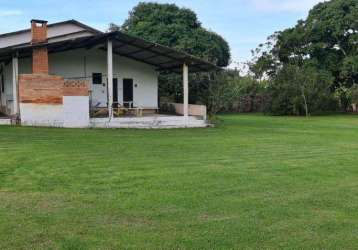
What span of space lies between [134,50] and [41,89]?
5.86 metres

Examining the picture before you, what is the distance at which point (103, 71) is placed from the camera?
24.2 meters

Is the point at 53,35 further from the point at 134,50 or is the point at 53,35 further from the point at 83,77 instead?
the point at 134,50

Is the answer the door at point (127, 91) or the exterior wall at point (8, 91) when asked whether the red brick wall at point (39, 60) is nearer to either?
the exterior wall at point (8, 91)

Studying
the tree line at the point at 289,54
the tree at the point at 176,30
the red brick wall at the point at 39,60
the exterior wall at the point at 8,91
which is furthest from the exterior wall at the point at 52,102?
the tree at the point at 176,30

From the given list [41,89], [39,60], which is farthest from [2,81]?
[41,89]

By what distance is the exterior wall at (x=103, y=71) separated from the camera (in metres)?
23.2

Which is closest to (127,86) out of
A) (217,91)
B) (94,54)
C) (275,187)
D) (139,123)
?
(94,54)

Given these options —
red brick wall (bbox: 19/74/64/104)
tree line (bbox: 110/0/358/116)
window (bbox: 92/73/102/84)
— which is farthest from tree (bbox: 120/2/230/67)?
red brick wall (bbox: 19/74/64/104)

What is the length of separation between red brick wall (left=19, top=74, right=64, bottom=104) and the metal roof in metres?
1.53

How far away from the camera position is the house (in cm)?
1855

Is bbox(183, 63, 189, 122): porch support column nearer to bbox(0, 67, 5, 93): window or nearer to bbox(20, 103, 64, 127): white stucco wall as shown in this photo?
bbox(20, 103, 64, 127): white stucco wall

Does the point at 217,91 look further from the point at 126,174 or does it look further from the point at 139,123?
the point at 126,174

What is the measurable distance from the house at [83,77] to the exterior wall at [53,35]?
49mm

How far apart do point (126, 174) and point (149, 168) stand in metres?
0.74
